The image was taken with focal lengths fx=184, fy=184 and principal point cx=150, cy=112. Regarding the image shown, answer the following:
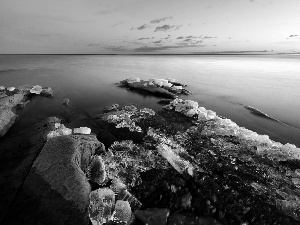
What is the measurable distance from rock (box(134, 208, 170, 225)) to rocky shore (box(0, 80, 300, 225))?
0.05 feet

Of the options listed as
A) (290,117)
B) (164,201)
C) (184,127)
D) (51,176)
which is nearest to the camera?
(51,176)

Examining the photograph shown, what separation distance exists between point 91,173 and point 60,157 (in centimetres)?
79

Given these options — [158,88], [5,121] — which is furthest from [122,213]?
[158,88]

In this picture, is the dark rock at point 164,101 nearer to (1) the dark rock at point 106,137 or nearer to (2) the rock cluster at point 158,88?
(2) the rock cluster at point 158,88

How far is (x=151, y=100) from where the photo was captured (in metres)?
11.6

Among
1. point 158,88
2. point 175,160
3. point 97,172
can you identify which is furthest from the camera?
point 158,88

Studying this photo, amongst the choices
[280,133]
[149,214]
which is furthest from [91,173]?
[280,133]

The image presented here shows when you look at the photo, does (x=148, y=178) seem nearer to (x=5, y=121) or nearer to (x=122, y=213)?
(x=122, y=213)

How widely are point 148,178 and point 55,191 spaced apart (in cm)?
204

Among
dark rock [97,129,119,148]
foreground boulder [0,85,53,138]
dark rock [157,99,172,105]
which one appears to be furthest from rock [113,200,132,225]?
dark rock [157,99,172,105]

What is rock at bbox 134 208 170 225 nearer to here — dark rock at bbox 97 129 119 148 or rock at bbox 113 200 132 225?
rock at bbox 113 200 132 225

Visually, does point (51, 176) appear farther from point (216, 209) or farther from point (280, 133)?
point (280, 133)

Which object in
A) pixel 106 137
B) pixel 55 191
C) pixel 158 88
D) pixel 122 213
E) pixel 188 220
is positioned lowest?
pixel 188 220

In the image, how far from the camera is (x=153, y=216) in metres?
3.39
